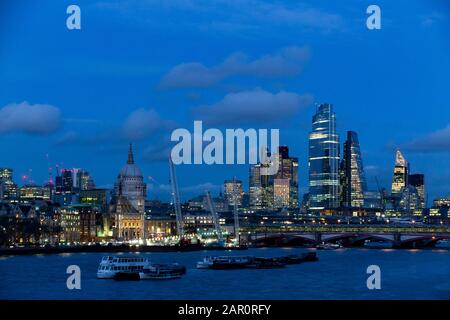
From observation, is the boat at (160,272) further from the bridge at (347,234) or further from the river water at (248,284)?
the bridge at (347,234)

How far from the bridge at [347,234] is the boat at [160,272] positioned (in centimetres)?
3158

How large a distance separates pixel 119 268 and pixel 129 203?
51503mm

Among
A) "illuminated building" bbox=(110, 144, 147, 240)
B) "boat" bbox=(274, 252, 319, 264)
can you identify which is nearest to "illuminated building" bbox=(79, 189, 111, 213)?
"illuminated building" bbox=(110, 144, 147, 240)

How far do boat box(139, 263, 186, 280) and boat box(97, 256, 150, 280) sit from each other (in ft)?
1.27

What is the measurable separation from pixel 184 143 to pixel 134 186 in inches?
2962

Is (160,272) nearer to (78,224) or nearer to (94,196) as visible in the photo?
(78,224)

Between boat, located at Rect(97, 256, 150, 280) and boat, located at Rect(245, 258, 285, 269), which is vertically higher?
boat, located at Rect(97, 256, 150, 280)

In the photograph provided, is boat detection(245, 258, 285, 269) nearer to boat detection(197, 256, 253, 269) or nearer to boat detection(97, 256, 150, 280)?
boat detection(197, 256, 253, 269)

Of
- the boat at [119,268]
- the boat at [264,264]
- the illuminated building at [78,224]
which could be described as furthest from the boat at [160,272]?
the illuminated building at [78,224]

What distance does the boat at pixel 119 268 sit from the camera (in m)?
31.6

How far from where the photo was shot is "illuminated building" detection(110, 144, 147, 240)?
263 feet

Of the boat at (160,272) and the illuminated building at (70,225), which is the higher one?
the illuminated building at (70,225)

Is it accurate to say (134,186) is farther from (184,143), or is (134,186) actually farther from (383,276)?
(184,143)
